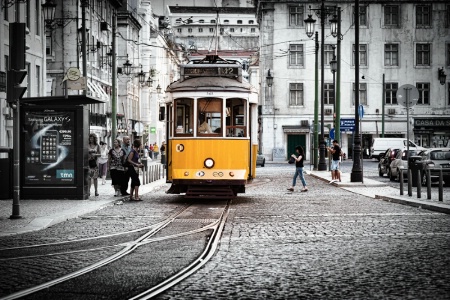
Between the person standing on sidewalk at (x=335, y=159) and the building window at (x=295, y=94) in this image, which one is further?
the building window at (x=295, y=94)

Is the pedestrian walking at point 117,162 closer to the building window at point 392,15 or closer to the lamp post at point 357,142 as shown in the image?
the lamp post at point 357,142

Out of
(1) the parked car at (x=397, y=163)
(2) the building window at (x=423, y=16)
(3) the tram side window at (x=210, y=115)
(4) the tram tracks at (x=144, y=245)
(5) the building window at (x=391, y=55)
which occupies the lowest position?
(4) the tram tracks at (x=144, y=245)

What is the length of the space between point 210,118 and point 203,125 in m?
0.27

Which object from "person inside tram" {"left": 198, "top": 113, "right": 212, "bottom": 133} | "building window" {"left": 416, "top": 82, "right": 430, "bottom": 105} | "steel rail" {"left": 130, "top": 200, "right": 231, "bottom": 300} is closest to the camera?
"steel rail" {"left": 130, "top": 200, "right": 231, "bottom": 300}

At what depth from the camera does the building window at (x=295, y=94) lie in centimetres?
7012

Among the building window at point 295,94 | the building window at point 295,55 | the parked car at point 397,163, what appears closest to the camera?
the parked car at point 397,163

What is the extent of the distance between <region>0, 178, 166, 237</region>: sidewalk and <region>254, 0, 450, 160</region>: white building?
151ft

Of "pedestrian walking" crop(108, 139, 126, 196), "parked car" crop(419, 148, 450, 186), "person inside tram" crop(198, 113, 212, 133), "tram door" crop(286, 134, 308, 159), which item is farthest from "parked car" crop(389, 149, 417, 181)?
"tram door" crop(286, 134, 308, 159)

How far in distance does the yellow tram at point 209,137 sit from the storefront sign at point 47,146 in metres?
2.64

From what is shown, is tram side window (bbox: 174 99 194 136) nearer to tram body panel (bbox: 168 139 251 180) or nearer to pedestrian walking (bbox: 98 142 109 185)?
tram body panel (bbox: 168 139 251 180)

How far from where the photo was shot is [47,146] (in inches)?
855

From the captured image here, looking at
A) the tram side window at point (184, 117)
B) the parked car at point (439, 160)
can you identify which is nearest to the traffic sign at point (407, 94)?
the tram side window at point (184, 117)

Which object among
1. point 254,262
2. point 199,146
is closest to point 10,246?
point 254,262

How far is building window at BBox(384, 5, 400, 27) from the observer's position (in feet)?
230
